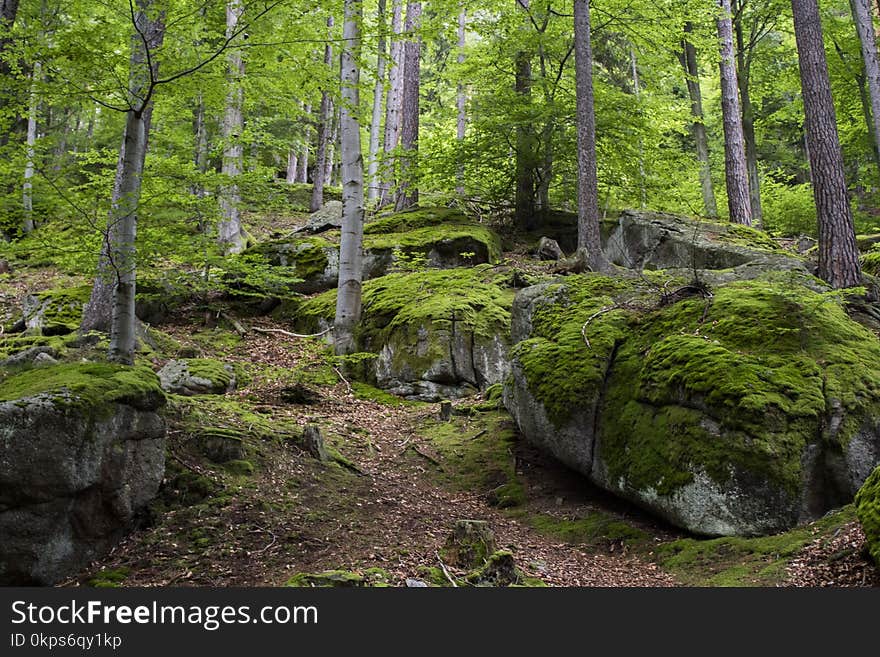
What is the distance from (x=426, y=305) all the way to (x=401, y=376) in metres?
1.30

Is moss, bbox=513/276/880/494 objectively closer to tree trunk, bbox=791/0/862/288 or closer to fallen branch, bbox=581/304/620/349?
fallen branch, bbox=581/304/620/349

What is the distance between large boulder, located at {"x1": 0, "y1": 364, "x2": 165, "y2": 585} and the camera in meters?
3.74

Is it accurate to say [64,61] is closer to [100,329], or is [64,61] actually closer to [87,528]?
[87,528]

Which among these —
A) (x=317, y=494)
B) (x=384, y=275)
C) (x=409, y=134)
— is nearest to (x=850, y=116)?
(x=409, y=134)

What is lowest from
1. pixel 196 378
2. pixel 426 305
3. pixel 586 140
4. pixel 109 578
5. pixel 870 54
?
pixel 109 578

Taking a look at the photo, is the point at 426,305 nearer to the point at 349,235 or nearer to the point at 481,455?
the point at 349,235

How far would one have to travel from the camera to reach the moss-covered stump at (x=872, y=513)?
324 cm

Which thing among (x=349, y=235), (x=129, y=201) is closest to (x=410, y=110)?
(x=349, y=235)

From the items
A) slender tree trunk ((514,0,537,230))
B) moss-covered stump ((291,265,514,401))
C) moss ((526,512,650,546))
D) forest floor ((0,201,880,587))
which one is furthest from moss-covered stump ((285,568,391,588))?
slender tree trunk ((514,0,537,230))

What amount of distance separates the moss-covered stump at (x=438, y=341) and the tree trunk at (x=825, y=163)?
4678 mm

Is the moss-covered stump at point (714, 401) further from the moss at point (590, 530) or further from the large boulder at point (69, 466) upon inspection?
the large boulder at point (69, 466)

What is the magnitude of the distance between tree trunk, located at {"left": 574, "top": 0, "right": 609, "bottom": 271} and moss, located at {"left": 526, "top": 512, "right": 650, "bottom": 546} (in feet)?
19.2

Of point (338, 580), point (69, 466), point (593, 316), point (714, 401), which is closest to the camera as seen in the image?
point (338, 580)

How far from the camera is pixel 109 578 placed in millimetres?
3977
